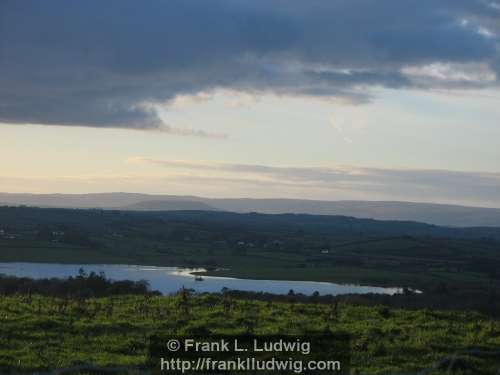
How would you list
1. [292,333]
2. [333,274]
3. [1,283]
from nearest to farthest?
1. [292,333]
2. [1,283]
3. [333,274]

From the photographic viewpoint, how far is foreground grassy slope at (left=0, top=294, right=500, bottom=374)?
52.1ft

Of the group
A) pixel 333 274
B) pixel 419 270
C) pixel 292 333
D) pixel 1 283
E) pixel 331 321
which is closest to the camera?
pixel 292 333

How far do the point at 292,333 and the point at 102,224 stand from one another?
14903cm

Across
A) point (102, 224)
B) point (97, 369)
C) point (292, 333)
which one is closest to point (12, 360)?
point (97, 369)

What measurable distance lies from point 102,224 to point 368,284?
98008 mm

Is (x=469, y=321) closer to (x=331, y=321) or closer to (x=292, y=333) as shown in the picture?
(x=331, y=321)

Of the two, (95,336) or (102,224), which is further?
(102,224)

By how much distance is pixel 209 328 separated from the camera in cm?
1911

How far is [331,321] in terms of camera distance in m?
21.4

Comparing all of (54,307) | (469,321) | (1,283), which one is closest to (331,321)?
(469,321)

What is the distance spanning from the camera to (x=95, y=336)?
18172 millimetres

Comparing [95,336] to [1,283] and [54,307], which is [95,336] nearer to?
[54,307]

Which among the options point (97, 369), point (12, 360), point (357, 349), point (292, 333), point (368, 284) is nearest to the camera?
point (97, 369)

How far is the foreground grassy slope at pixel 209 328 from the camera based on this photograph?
15875 mm
